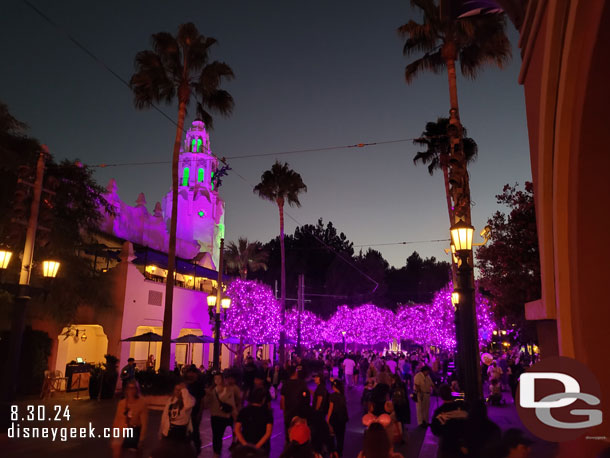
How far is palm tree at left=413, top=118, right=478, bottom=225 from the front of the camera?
23219mm

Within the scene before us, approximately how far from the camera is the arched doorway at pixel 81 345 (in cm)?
2542

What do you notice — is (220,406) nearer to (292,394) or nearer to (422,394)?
(292,394)

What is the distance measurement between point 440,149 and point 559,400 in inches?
743

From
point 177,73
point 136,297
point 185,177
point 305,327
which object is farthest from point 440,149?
point 185,177

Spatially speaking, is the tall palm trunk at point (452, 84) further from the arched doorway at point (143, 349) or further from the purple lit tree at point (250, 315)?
the purple lit tree at point (250, 315)

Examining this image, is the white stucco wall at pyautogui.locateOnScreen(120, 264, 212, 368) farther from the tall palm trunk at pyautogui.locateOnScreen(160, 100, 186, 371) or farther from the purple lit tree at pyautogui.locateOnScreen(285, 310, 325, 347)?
the purple lit tree at pyautogui.locateOnScreen(285, 310, 325, 347)

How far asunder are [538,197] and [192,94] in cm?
1796

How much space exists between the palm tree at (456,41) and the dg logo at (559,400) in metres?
12.9

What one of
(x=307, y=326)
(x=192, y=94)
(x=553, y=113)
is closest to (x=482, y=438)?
(x=553, y=113)

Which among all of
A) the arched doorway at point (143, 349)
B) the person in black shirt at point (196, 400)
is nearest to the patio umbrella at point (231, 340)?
the arched doorway at point (143, 349)

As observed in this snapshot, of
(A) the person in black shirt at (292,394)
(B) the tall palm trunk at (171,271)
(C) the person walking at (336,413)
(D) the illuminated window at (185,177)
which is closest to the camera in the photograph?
(A) the person in black shirt at (292,394)

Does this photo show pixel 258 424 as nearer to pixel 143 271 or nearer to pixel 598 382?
pixel 598 382

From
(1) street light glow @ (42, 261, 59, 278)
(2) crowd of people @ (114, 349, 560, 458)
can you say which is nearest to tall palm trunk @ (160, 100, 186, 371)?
(1) street light glow @ (42, 261, 59, 278)

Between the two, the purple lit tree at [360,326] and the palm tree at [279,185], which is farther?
the purple lit tree at [360,326]
